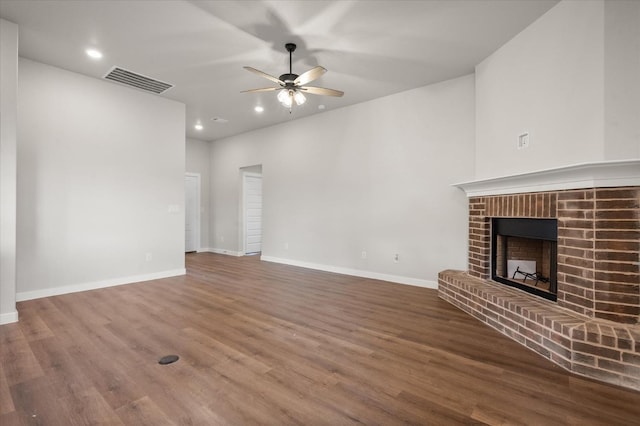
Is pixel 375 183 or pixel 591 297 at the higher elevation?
pixel 375 183

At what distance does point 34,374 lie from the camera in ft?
7.03

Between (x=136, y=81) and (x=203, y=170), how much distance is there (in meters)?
3.84

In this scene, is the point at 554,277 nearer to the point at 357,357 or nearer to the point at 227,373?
the point at 357,357

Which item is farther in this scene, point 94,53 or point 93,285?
point 93,285

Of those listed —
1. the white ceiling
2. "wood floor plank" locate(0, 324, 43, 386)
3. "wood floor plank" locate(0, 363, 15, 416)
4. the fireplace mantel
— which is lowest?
"wood floor plank" locate(0, 363, 15, 416)

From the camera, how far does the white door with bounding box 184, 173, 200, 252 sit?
7980mm

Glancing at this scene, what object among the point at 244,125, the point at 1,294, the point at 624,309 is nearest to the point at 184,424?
the point at 1,294

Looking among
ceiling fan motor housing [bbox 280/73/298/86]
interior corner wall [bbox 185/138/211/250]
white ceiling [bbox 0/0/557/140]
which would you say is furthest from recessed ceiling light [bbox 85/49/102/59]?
interior corner wall [bbox 185/138/211/250]

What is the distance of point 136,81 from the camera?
448 cm

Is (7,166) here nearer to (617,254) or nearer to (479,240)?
(479,240)

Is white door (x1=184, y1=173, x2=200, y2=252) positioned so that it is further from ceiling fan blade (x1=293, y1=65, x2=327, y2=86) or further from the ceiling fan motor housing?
ceiling fan blade (x1=293, y1=65, x2=327, y2=86)

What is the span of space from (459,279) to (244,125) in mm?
5333

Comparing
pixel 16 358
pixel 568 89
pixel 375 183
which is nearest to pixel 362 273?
pixel 375 183

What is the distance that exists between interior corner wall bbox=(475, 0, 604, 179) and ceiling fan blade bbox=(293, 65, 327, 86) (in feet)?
6.79
